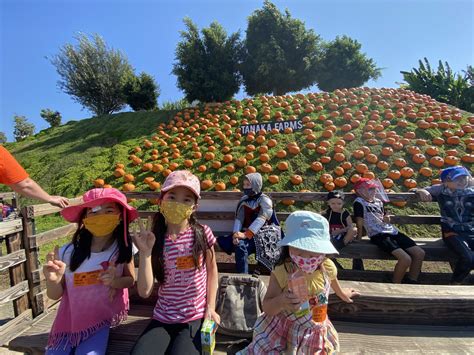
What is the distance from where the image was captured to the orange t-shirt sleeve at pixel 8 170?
2292 millimetres

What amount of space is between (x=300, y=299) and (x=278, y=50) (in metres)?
20.2

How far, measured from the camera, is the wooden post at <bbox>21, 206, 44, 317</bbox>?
9.57 feet

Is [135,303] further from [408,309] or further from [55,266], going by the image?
[408,309]

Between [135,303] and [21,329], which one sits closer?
[21,329]

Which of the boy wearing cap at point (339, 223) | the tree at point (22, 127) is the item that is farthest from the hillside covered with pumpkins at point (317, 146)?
the tree at point (22, 127)

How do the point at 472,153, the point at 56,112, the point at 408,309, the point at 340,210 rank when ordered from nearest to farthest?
1. the point at 408,309
2. the point at 340,210
3. the point at 472,153
4. the point at 56,112

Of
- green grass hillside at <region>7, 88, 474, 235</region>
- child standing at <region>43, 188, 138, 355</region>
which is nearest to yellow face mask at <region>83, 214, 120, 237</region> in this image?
child standing at <region>43, 188, 138, 355</region>

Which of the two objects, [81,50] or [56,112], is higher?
[81,50]

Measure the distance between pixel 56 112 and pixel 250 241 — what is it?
114ft

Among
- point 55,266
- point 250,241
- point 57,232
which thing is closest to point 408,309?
point 250,241

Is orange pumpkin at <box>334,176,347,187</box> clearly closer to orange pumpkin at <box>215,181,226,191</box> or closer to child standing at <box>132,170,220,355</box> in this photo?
orange pumpkin at <box>215,181,226,191</box>

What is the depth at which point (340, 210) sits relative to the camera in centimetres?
353

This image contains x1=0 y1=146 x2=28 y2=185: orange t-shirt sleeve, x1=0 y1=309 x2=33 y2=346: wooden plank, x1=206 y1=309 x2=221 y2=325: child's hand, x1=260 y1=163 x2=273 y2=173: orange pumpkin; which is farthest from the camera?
x1=260 y1=163 x2=273 y2=173: orange pumpkin

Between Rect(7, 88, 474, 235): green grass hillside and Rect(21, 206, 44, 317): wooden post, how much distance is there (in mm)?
4064
